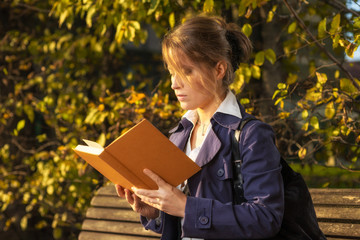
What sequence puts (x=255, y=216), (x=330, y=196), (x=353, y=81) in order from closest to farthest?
(x=255, y=216) < (x=330, y=196) < (x=353, y=81)

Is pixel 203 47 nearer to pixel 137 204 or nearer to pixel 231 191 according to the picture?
pixel 231 191

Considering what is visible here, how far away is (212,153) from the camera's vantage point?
1.97 meters

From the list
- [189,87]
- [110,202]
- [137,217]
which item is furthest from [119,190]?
[110,202]

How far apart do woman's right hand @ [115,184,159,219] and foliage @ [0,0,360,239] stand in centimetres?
109

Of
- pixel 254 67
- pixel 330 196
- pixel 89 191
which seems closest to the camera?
pixel 330 196

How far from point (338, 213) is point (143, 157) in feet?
3.58

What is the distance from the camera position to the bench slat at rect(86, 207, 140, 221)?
316 cm

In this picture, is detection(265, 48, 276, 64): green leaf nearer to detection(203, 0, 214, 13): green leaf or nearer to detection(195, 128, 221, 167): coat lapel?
detection(203, 0, 214, 13): green leaf

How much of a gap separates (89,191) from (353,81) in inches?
116

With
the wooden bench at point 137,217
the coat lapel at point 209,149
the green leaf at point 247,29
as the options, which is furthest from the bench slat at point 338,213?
the green leaf at point 247,29

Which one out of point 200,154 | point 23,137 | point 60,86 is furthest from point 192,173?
point 23,137

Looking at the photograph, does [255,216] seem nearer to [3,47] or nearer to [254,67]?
[254,67]

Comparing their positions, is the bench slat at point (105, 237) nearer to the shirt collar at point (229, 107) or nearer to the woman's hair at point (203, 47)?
the shirt collar at point (229, 107)

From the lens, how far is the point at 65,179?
4.96 meters
